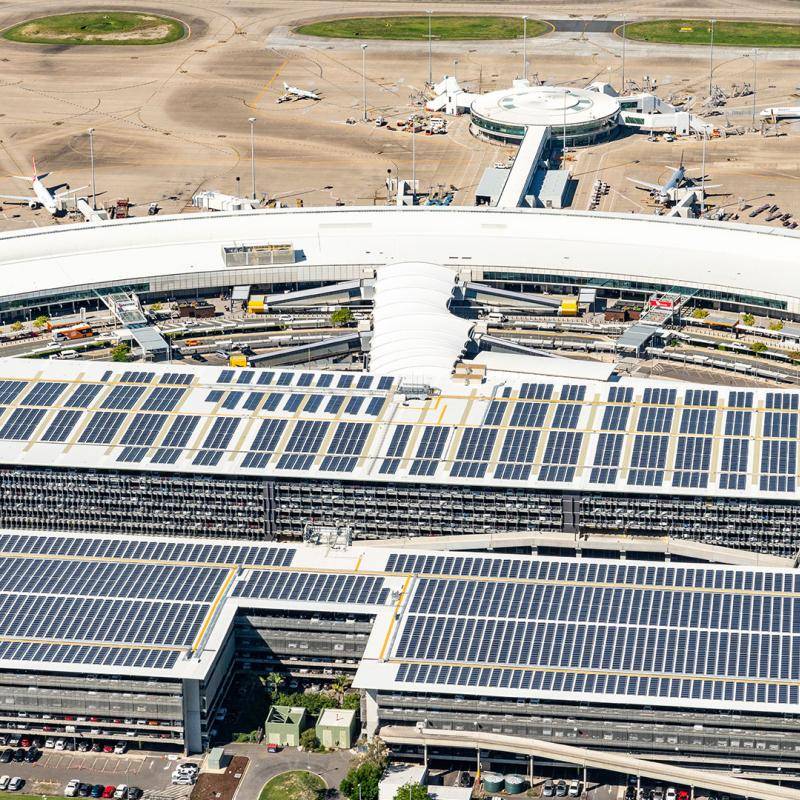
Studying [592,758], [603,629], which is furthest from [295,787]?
[603,629]

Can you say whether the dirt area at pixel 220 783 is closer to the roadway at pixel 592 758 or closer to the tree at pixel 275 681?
the tree at pixel 275 681

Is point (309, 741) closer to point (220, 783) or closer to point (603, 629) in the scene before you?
point (220, 783)

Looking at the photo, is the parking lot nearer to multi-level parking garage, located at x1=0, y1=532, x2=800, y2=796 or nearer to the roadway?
multi-level parking garage, located at x1=0, y1=532, x2=800, y2=796

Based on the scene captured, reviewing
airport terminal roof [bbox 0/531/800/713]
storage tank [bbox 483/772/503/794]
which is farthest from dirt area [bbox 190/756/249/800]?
storage tank [bbox 483/772/503/794]

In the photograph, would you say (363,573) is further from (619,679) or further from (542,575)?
(619,679)

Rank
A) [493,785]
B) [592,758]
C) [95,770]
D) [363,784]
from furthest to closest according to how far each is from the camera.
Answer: [95,770]
[493,785]
[592,758]
[363,784]

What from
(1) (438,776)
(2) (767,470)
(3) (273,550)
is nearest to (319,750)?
(1) (438,776)
